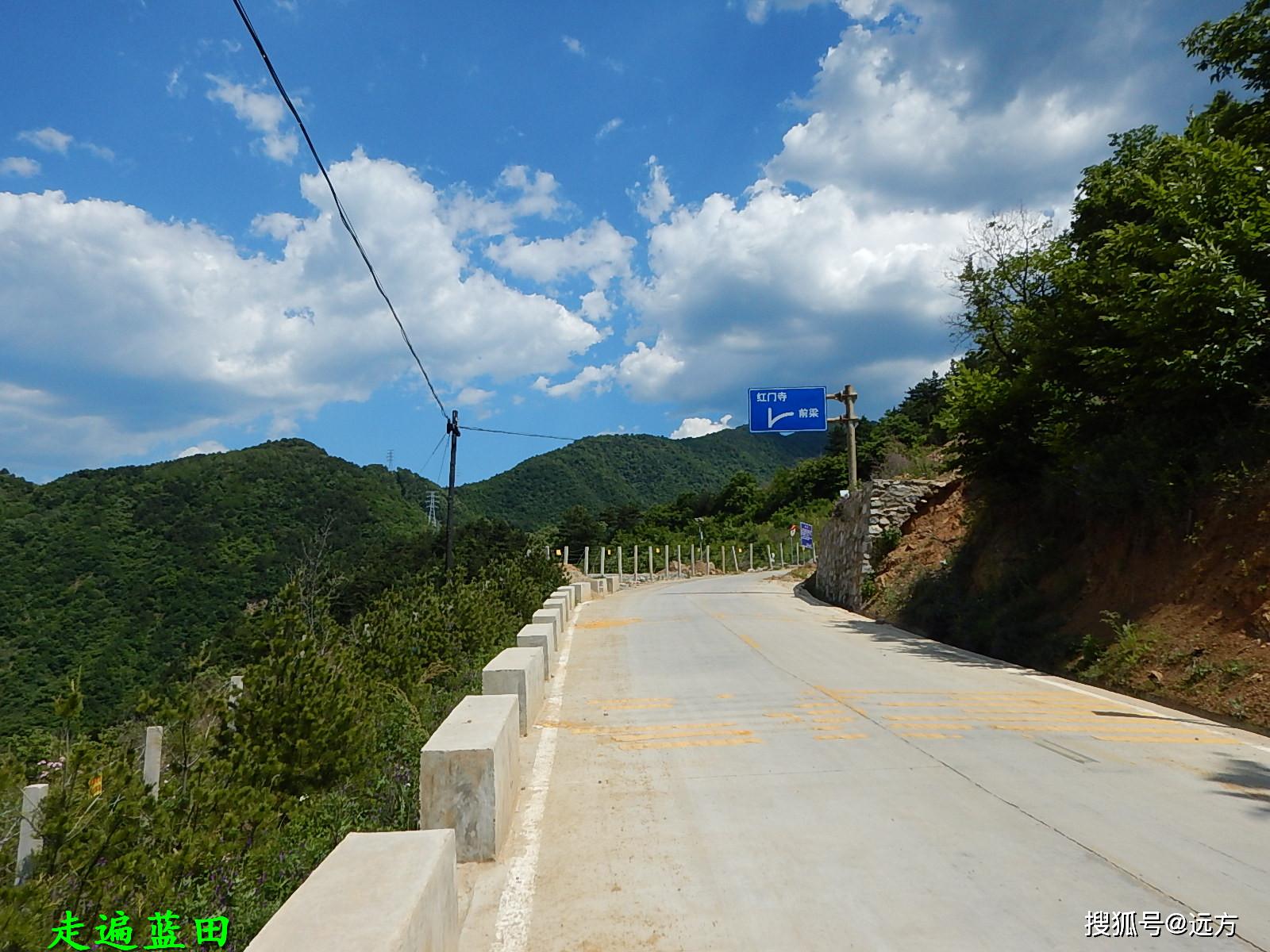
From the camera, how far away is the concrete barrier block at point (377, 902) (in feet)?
8.25

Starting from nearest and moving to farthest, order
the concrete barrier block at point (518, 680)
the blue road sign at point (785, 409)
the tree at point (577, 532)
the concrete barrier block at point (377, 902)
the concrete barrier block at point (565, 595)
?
the concrete barrier block at point (377, 902) < the concrete barrier block at point (518, 680) < the concrete barrier block at point (565, 595) < the blue road sign at point (785, 409) < the tree at point (577, 532)

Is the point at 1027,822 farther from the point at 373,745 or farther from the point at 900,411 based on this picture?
the point at 900,411

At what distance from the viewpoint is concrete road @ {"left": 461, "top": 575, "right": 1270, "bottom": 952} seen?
3756mm

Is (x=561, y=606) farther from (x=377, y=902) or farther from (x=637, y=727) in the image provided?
(x=377, y=902)

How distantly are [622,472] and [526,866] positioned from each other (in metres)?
129

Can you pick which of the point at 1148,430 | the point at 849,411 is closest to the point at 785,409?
the point at 849,411

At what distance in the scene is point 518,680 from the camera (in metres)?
7.48

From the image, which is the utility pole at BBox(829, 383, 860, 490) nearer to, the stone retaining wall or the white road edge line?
the stone retaining wall

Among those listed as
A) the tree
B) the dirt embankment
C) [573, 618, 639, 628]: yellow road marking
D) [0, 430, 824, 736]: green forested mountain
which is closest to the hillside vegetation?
the dirt embankment

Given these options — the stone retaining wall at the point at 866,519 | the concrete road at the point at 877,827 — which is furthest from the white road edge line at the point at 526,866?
the stone retaining wall at the point at 866,519

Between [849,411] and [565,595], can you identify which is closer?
[565,595]

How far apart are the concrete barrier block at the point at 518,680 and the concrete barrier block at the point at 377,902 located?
3.79 meters

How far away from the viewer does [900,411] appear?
75.8 m

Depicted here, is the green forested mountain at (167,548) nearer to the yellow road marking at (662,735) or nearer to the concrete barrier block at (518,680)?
the concrete barrier block at (518,680)
